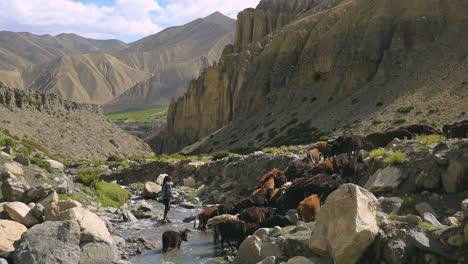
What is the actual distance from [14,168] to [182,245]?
33.6ft

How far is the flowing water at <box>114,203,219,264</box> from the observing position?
14883mm

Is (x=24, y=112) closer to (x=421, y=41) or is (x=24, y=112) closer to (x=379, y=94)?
(x=379, y=94)

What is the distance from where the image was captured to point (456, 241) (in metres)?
8.79

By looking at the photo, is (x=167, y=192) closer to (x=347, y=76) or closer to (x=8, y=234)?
(x=8, y=234)

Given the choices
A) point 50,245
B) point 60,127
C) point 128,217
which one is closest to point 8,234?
point 50,245

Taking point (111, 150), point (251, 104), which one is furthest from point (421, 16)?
point (111, 150)

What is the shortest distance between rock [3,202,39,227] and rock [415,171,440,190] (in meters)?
11.4

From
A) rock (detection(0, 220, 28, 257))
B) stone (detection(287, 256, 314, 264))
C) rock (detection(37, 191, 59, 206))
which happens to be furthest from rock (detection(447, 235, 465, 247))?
rock (detection(37, 191, 59, 206))

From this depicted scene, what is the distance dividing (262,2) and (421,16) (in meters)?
64.6

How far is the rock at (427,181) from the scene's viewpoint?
13.5 metres

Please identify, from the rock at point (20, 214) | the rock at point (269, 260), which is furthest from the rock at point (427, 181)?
the rock at point (20, 214)

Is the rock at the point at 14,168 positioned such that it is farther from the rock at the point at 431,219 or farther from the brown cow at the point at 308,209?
the rock at the point at 431,219

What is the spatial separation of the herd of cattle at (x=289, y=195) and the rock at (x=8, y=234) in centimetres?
588

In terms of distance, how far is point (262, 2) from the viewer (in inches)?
4894
